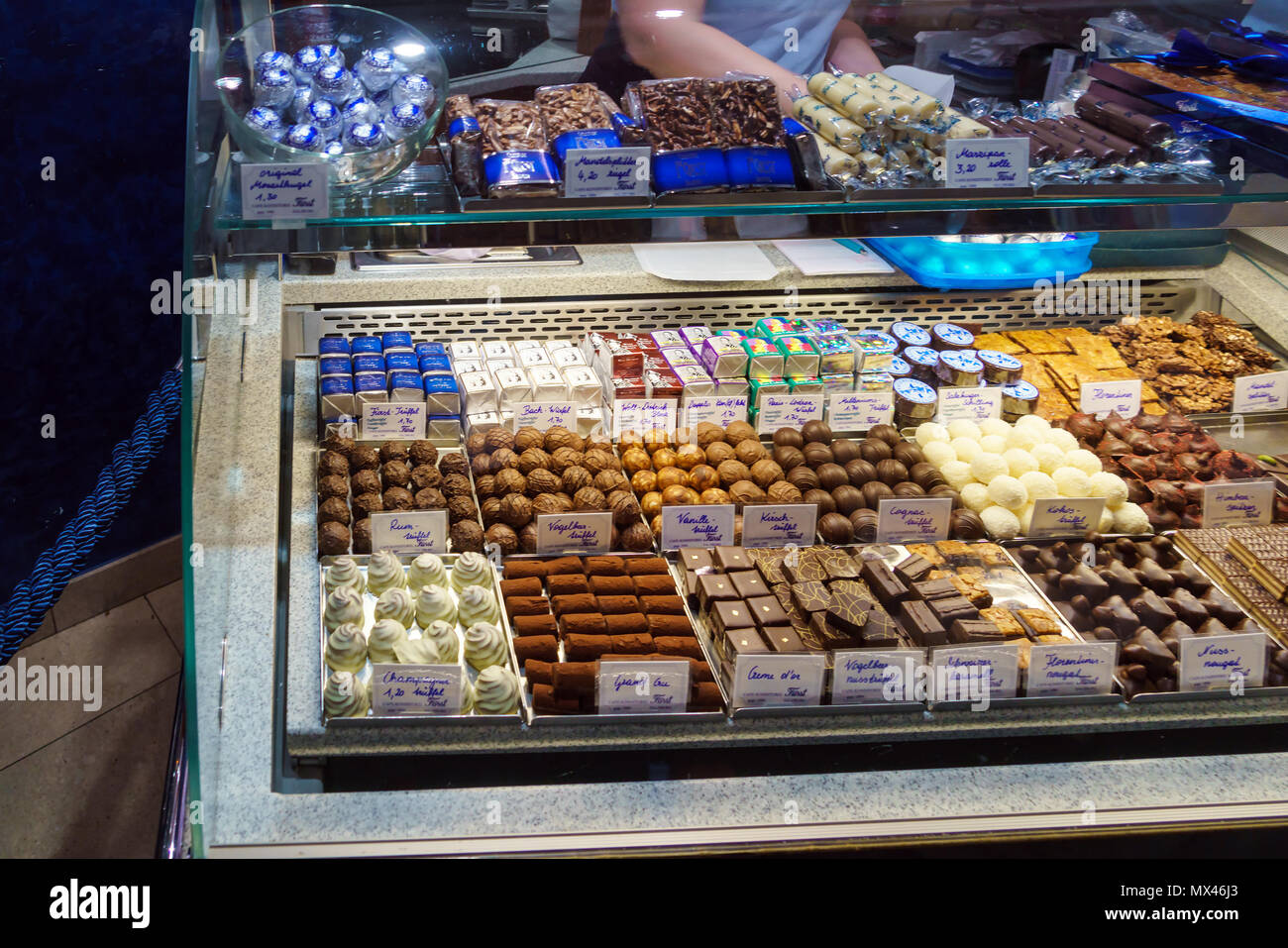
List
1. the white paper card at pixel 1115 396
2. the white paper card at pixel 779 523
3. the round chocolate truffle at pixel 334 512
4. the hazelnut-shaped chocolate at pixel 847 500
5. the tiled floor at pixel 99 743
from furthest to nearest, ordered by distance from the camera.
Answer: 1. the tiled floor at pixel 99 743
2. the white paper card at pixel 1115 396
3. the hazelnut-shaped chocolate at pixel 847 500
4. the white paper card at pixel 779 523
5. the round chocolate truffle at pixel 334 512

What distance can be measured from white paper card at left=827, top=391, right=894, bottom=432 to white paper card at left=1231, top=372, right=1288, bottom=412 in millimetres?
1044

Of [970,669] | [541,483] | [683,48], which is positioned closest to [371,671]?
[541,483]

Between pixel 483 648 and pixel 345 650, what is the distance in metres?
0.27

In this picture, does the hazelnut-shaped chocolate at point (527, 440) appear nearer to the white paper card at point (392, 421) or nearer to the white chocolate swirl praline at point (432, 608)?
the white paper card at point (392, 421)

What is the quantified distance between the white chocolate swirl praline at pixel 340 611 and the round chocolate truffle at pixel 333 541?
196 mm

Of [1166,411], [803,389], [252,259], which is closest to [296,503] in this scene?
[252,259]

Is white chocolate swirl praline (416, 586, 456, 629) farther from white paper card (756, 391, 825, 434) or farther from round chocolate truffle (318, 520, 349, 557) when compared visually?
white paper card (756, 391, 825, 434)

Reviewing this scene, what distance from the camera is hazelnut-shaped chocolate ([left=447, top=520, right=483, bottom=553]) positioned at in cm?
248

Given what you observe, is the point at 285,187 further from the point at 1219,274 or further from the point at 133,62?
the point at 1219,274

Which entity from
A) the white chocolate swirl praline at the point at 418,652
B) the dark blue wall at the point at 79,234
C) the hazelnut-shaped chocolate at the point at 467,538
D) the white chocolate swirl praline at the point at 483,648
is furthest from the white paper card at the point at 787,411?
the dark blue wall at the point at 79,234

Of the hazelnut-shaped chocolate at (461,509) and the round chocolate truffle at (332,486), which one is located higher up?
the round chocolate truffle at (332,486)

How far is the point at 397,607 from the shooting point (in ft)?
7.43

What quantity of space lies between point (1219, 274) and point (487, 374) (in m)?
2.35

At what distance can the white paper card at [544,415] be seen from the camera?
2.88 metres
